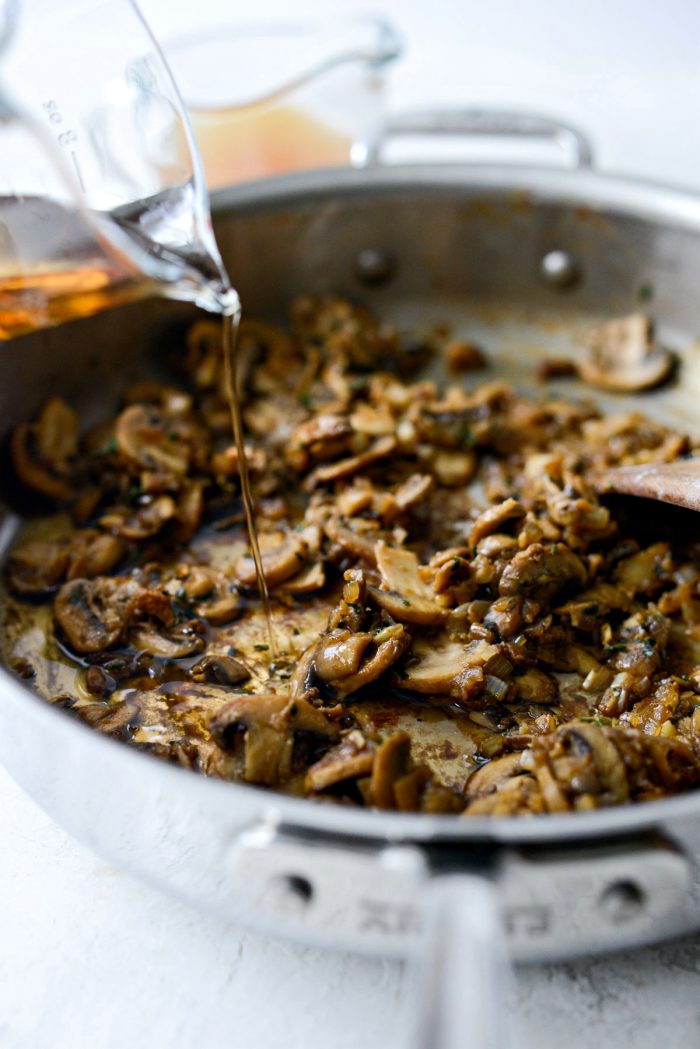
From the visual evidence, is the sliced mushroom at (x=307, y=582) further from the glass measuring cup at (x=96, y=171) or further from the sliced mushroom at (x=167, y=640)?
the glass measuring cup at (x=96, y=171)

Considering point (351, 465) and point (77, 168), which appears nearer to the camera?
point (77, 168)

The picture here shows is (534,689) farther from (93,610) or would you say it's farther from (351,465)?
(93,610)

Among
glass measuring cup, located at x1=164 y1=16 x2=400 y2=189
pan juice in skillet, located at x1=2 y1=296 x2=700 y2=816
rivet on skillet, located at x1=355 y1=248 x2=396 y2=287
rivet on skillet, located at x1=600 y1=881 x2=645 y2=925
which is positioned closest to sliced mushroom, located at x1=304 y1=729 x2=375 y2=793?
pan juice in skillet, located at x1=2 y1=296 x2=700 y2=816

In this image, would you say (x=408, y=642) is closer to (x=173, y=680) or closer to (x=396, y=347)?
(x=173, y=680)

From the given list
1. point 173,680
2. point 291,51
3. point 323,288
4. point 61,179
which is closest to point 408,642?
point 173,680

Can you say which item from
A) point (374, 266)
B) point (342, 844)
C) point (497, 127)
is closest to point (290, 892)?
point (342, 844)

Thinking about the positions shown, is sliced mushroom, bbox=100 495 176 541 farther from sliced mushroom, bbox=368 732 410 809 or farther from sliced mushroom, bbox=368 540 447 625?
sliced mushroom, bbox=368 732 410 809
